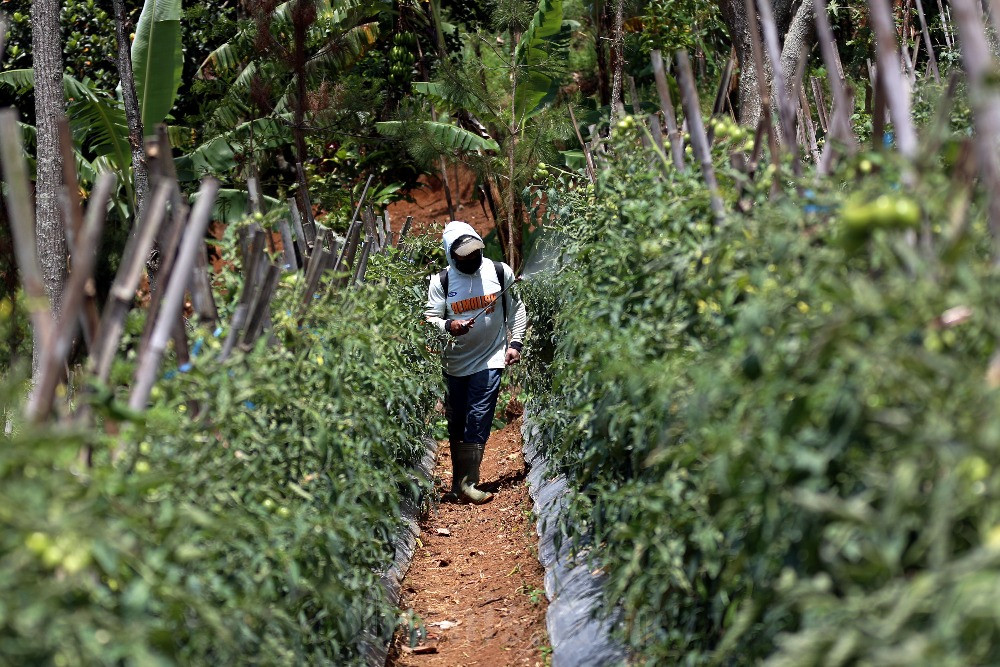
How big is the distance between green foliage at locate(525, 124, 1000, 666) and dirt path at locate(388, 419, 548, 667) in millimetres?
2016

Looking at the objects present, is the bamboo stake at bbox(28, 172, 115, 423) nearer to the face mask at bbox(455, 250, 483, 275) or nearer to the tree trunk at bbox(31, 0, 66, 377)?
the face mask at bbox(455, 250, 483, 275)

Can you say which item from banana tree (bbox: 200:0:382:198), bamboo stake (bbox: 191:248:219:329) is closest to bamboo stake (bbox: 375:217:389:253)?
banana tree (bbox: 200:0:382:198)

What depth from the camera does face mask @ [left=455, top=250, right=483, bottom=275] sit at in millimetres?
7595

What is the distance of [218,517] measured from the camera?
279cm

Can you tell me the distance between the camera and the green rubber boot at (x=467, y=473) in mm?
7789

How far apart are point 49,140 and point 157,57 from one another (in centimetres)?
101

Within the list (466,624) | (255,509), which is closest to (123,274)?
(255,509)

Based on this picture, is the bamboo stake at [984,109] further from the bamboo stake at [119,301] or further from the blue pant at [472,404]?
the blue pant at [472,404]

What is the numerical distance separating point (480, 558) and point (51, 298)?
3927mm

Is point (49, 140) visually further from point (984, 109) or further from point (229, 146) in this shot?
point (984, 109)

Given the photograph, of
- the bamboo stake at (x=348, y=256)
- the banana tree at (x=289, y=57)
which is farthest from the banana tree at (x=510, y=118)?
the bamboo stake at (x=348, y=256)

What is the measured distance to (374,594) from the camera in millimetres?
4480

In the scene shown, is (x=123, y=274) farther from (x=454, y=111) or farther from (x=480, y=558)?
(x=454, y=111)

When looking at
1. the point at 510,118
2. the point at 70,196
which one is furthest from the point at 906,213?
the point at 510,118
